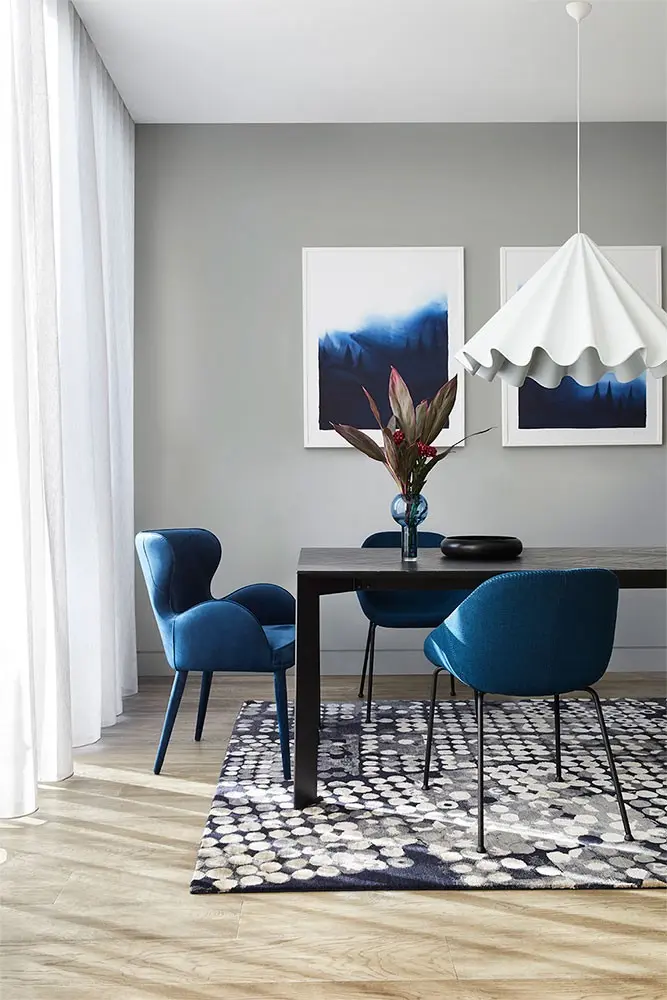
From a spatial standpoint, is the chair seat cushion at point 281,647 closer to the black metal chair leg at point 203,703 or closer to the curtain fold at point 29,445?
the black metal chair leg at point 203,703

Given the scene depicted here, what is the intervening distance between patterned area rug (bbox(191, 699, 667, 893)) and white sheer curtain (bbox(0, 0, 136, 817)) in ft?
2.06

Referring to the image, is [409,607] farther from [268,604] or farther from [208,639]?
[208,639]

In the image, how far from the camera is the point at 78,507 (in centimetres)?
349

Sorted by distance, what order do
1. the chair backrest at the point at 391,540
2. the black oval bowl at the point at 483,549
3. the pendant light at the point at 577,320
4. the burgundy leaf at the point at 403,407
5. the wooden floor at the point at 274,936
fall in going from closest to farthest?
the wooden floor at the point at 274,936 → the pendant light at the point at 577,320 → the burgundy leaf at the point at 403,407 → the black oval bowl at the point at 483,549 → the chair backrest at the point at 391,540

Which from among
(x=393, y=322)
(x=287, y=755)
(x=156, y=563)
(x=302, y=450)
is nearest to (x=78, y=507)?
(x=156, y=563)

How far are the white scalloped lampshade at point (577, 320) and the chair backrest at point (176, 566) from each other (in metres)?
1.21

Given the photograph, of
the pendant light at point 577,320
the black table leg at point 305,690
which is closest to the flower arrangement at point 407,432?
the pendant light at point 577,320

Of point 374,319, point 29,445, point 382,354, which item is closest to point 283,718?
point 29,445

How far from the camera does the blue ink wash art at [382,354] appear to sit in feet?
15.5

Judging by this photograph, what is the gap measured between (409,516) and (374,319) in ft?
6.01

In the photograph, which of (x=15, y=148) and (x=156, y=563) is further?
(x=156, y=563)

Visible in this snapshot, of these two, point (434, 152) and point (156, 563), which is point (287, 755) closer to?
point (156, 563)

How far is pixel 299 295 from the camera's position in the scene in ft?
15.6

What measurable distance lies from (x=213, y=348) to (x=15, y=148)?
6.63 ft
